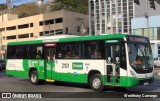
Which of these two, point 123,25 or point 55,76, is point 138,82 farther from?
point 123,25

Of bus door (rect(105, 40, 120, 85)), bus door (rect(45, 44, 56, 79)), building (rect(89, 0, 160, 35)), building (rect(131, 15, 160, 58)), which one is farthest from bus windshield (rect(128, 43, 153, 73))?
building (rect(89, 0, 160, 35))

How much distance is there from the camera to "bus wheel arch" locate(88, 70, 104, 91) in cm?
1750

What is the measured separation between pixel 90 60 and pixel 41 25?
81.6m

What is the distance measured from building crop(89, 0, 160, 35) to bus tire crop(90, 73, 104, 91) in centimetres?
5700

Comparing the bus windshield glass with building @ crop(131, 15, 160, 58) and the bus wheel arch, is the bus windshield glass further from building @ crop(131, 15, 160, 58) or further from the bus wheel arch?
building @ crop(131, 15, 160, 58)

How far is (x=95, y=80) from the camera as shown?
17828 millimetres

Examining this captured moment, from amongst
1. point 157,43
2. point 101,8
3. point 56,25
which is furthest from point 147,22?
point 56,25

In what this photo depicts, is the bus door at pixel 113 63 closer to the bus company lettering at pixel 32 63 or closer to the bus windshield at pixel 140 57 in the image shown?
the bus windshield at pixel 140 57

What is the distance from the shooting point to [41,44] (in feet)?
71.1

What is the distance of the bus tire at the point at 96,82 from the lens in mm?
17459

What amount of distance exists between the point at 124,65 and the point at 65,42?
4.67 m

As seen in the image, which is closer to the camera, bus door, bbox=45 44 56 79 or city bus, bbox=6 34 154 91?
city bus, bbox=6 34 154 91

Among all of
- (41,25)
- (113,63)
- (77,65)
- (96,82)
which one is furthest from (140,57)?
(41,25)

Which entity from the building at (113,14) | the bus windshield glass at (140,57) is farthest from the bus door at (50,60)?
the building at (113,14)
